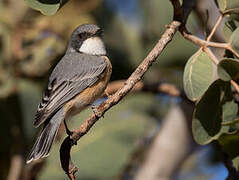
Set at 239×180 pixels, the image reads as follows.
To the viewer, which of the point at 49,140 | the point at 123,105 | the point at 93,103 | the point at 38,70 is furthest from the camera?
the point at 123,105

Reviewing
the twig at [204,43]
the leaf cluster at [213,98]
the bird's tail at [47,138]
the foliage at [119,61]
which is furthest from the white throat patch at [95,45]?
the leaf cluster at [213,98]

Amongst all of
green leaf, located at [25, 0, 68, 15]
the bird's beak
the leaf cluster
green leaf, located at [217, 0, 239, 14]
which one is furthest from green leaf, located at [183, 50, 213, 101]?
the bird's beak

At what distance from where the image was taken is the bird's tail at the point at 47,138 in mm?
3102

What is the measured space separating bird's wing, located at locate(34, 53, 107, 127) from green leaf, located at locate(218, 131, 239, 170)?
118cm

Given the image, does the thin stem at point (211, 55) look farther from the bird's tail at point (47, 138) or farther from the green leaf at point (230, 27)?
the bird's tail at point (47, 138)

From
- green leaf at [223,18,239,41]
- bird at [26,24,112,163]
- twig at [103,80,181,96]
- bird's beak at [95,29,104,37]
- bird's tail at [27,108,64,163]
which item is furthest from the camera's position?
bird's beak at [95,29,104,37]

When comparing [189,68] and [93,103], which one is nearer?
[189,68]

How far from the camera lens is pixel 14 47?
14.5 ft

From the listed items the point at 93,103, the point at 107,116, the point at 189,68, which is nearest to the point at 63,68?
the point at 93,103

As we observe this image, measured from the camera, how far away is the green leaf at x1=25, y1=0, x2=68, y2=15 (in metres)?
2.49

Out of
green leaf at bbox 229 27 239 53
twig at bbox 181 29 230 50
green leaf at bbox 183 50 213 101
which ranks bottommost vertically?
green leaf at bbox 183 50 213 101

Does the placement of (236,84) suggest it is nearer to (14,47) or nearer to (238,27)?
(238,27)

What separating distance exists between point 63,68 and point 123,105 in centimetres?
123

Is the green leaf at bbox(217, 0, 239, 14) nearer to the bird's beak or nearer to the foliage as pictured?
the foliage
